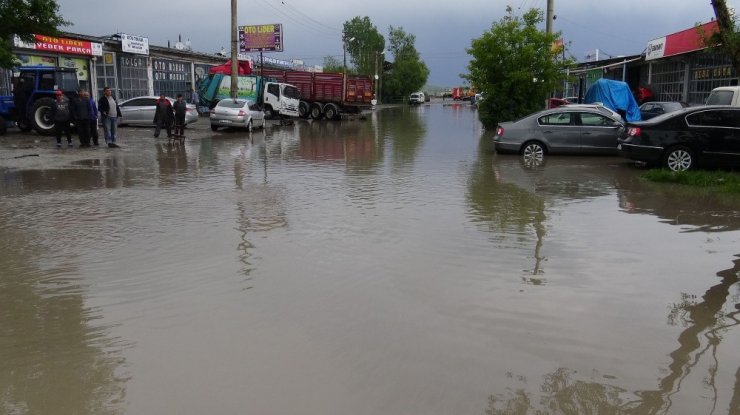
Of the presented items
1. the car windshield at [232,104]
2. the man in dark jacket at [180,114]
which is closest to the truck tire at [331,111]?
the car windshield at [232,104]

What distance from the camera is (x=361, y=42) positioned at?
324ft

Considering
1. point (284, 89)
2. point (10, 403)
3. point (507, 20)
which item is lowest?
point (10, 403)

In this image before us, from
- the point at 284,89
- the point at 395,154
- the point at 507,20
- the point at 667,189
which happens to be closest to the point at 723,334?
the point at 667,189

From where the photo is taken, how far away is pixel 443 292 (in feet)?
18.8

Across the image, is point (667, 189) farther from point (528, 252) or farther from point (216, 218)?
point (216, 218)

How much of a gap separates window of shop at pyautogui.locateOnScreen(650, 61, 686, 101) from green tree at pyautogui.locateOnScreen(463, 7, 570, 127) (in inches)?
387

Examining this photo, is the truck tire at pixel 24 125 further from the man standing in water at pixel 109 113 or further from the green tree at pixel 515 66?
the green tree at pixel 515 66

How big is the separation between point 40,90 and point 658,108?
2243 centimetres

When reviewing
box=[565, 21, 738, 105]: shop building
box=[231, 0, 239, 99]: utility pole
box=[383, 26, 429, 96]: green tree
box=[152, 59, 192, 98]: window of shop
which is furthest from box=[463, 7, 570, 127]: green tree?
box=[383, 26, 429, 96]: green tree

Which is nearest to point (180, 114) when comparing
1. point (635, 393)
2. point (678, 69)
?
point (635, 393)

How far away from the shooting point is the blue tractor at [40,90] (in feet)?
70.0

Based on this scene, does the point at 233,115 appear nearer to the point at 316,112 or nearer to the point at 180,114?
the point at 180,114

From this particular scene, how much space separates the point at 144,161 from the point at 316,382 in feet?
43.7

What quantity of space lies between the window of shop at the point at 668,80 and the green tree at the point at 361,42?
210ft
